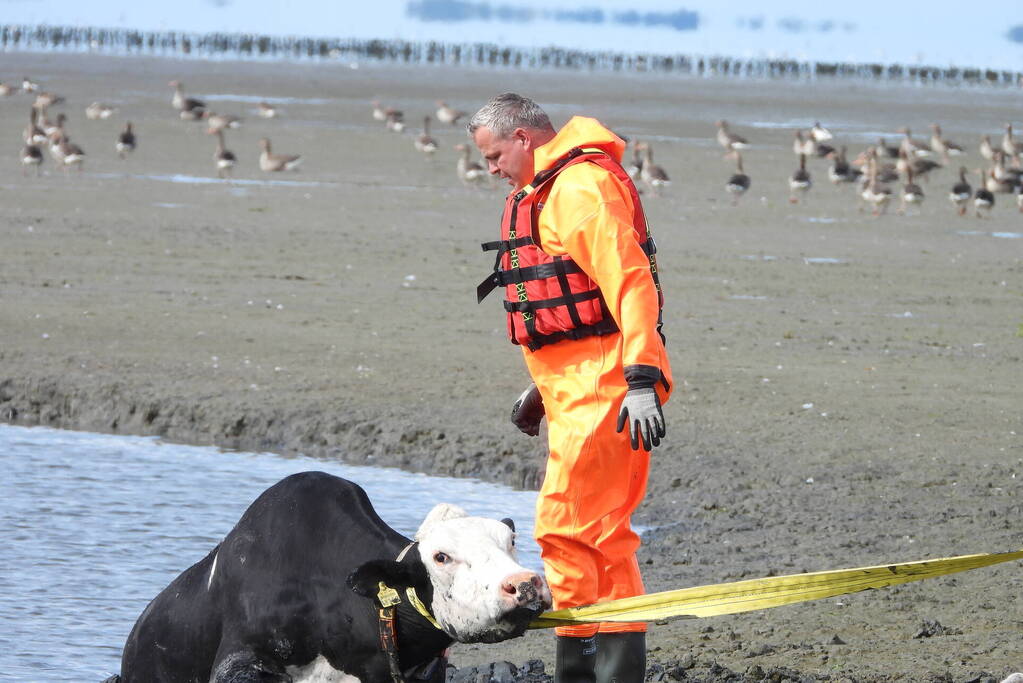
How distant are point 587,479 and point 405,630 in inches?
35.7

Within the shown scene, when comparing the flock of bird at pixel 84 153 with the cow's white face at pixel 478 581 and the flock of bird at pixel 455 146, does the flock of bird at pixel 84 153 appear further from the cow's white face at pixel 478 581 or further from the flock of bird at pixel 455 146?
the cow's white face at pixel 478 581

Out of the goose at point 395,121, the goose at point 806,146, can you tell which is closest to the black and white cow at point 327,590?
the goose at point 806,146

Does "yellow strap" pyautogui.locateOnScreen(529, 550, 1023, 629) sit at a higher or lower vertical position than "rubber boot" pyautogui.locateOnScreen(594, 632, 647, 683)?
higher

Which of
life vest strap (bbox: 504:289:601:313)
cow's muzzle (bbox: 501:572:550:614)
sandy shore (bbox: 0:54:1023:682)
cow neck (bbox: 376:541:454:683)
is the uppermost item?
life vest strap (bbox: 504:289:601:313)

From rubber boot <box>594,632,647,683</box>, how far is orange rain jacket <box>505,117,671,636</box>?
0.31 ft

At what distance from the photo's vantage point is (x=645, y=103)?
5747cm

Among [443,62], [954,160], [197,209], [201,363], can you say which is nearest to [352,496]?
[201,363]

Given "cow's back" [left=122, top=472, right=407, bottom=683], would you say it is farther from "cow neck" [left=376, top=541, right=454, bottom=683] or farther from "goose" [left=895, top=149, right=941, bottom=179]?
"goose" [left=895, top=149, right=941, bottom=179]

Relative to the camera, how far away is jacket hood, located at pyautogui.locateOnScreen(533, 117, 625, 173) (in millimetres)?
4965

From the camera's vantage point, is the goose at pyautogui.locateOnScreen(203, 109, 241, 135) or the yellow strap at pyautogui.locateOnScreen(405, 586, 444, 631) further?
the goose at pyautogui.locateOnScreen(203, 109, 241, 135)

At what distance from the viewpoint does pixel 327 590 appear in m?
4.27

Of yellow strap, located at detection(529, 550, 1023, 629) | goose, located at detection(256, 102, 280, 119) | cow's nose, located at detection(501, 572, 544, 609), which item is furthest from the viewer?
goose, located at detection(256, 102, 280, 119)

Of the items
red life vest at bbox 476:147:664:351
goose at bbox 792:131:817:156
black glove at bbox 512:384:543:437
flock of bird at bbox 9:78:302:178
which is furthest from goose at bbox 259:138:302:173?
red life vest at bbox 476:147:664:351

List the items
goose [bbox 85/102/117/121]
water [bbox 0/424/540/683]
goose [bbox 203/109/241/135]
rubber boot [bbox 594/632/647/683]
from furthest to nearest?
goose [bbox 85/102/117/121] → goose [bbox 203/109/241/135] → water [bbox 0/424/540/683] → rubber boot [bbox 594/632/647/683]
